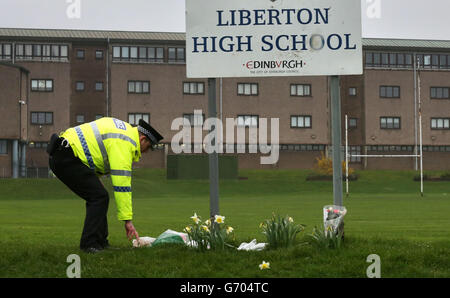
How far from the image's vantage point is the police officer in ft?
25.7

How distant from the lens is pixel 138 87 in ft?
220

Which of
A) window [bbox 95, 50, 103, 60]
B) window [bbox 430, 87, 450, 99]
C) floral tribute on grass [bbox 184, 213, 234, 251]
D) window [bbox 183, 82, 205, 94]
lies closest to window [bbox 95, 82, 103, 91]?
window [bbox 95, 50, 103, 60]

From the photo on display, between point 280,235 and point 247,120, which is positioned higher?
point 247,120

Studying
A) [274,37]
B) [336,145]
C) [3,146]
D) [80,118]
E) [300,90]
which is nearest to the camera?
[336,145]

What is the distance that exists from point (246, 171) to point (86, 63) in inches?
868

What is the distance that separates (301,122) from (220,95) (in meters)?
9.21

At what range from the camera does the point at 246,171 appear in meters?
59.6

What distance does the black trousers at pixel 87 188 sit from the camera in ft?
26.1

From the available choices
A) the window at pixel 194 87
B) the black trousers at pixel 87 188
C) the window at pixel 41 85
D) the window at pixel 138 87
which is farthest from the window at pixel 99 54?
the black trousers at pixel 87 188

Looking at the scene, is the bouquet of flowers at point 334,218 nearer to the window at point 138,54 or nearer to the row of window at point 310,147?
the row of window at point 310,147

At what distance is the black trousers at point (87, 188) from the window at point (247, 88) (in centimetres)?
6036

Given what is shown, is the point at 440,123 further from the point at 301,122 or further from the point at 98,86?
the point at 98,86

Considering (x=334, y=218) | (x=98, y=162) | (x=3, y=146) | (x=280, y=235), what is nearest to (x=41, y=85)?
(x=3, y=146)
